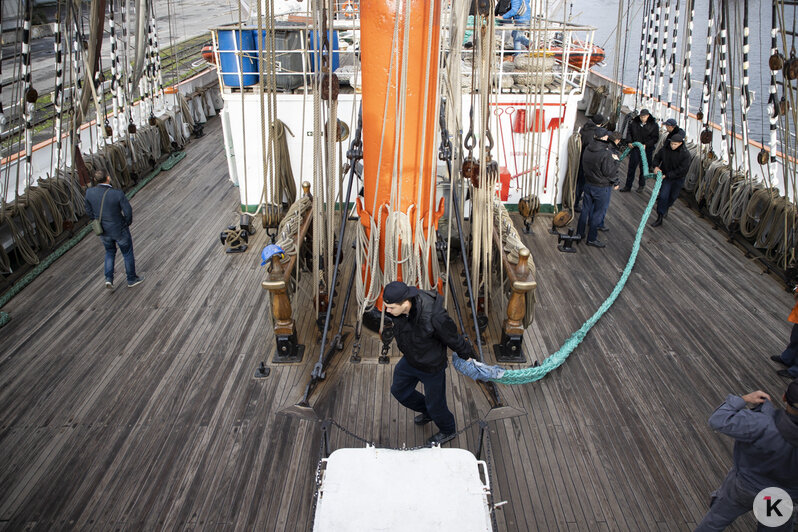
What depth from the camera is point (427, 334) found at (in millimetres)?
2691

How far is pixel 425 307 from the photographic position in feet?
8.86

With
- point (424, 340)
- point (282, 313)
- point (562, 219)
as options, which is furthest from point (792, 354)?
point (282, 313)

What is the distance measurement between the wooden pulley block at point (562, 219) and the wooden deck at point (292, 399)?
23.5 inches

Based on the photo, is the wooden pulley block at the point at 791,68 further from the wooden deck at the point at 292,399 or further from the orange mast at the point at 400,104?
the orange mast at the point at 400,104

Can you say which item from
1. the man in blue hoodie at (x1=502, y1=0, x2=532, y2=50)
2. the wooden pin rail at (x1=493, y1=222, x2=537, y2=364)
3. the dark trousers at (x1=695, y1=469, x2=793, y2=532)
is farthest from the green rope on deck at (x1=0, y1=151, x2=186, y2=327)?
the man in blue hoodie at (x1=502, y1=0, x2=532, y2=50)

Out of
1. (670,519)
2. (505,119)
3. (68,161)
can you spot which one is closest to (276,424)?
(670,519)

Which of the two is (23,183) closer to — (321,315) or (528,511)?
(321,315)

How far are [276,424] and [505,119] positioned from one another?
168 inches

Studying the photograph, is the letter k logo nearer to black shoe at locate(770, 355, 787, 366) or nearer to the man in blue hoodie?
black shoe at locate(770, 355, 787, 366)

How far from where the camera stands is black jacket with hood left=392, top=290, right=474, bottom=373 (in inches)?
105

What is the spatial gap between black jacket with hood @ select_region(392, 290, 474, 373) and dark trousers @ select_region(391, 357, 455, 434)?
9 cm

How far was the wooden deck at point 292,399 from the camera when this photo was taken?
2.90 meters

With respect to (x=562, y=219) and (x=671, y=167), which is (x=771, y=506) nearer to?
(x=562, y=219)

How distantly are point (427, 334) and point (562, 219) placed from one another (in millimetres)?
3798
